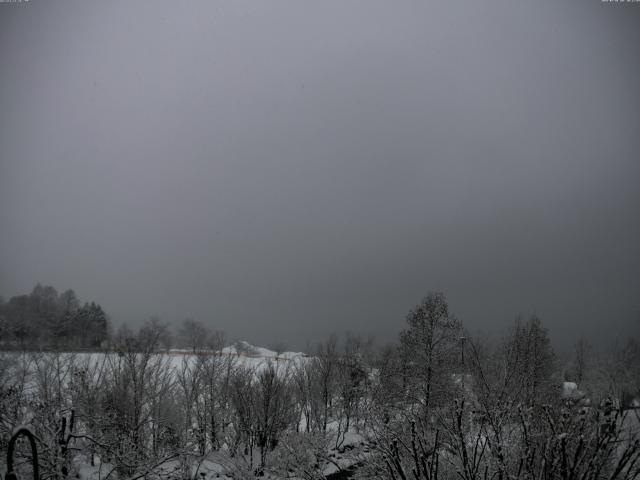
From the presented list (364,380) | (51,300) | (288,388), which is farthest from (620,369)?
(51,300)

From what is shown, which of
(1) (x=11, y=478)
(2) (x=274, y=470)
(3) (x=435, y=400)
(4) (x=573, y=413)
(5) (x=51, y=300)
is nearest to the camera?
(1) (x=11, y=478)

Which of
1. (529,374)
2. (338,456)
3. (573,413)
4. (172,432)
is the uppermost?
(573,413)

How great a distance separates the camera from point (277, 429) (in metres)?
23.1

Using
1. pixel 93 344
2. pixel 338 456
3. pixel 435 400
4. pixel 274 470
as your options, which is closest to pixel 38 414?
pixel 274 470

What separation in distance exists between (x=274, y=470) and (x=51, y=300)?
3341 inches

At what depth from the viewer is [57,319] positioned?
67938 millimetres

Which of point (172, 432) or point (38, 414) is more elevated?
point (38, 414)

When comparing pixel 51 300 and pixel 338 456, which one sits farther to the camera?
pixel 51 300

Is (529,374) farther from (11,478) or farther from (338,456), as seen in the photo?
(11,478)

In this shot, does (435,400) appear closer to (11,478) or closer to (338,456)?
(338,456)

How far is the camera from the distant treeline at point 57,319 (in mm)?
60359

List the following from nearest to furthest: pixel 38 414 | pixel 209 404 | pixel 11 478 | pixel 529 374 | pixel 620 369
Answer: pixel 11 478
pixel 38 414
pixel 529 374
pixel 209 404
pixel 620 369

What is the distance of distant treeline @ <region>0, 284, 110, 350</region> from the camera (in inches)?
2376

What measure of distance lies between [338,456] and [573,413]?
Answer: 921 inches
